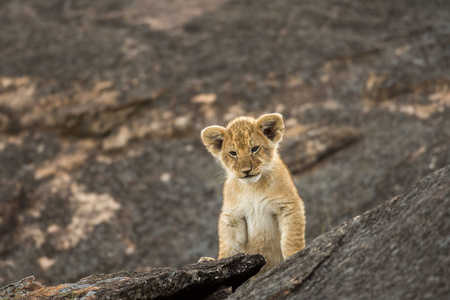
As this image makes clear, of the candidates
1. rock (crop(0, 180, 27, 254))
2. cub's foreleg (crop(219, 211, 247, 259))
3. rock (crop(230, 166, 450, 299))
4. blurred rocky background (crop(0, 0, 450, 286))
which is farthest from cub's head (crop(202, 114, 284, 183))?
rock (crop(0, 180, 27, 254))

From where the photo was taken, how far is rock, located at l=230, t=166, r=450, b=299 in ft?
19.7

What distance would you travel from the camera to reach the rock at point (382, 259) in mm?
6012

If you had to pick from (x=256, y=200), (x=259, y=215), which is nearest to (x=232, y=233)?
(x=259, y=215)

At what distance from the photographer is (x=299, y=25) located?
72.4 feet

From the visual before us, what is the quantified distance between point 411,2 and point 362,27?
267 cm

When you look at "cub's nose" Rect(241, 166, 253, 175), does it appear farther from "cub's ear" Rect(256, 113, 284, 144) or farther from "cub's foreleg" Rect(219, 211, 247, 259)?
"cub's ear" Rect(256, 113, 284, 144)

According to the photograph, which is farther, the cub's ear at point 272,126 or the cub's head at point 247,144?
the cub's ear at point 272,126

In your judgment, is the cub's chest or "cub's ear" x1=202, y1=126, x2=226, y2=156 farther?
"cub's ear" x1=202, y1=126, x2=226, y2=156

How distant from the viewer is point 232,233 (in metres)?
9.91

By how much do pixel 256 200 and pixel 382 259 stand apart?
349 cm

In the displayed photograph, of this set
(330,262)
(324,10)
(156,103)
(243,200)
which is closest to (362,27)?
(324,10)

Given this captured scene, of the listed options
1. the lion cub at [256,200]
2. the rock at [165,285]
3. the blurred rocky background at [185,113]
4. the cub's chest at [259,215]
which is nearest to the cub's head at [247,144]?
the lion cub at [256,200]

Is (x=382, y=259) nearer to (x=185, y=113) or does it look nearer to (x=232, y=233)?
(x=232, y=233)

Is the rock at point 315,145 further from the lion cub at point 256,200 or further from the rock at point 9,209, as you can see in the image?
the lion cub at point 256,200
